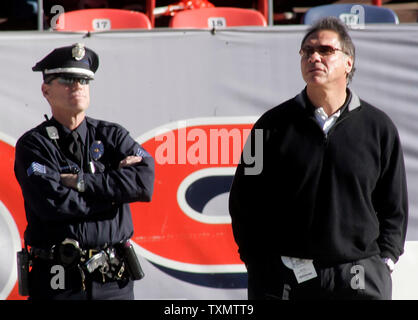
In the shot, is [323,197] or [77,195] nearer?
[323,197]

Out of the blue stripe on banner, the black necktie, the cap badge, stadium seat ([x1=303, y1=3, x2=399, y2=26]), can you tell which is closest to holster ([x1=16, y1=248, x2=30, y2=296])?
the blue stripe on banner

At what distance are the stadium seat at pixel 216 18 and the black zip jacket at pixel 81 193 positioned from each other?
2395 mm

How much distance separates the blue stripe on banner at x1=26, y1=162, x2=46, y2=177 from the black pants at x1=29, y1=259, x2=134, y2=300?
16.5 inches

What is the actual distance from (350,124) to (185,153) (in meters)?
1.43

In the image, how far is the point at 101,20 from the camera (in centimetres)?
549

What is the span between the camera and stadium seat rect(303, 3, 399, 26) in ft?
18.0

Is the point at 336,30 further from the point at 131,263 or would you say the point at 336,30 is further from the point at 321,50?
the point at 131,263

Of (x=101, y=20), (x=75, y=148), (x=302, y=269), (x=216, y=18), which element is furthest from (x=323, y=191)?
(x=101, y=20)

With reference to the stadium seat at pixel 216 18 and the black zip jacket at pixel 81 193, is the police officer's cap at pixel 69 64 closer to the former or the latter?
the black zip jacket at pixel 81 193

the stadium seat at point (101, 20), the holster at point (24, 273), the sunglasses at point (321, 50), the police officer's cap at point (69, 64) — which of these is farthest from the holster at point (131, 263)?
the stadium seat at point (101, 20)

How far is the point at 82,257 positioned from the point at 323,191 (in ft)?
3.77

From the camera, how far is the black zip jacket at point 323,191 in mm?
2830

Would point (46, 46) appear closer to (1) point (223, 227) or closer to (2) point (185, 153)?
(2) point (185, 153)

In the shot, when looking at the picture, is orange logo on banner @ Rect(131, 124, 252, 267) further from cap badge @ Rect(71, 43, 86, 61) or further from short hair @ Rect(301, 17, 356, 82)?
short hair @ Rect(301, 17, 356, 82)
